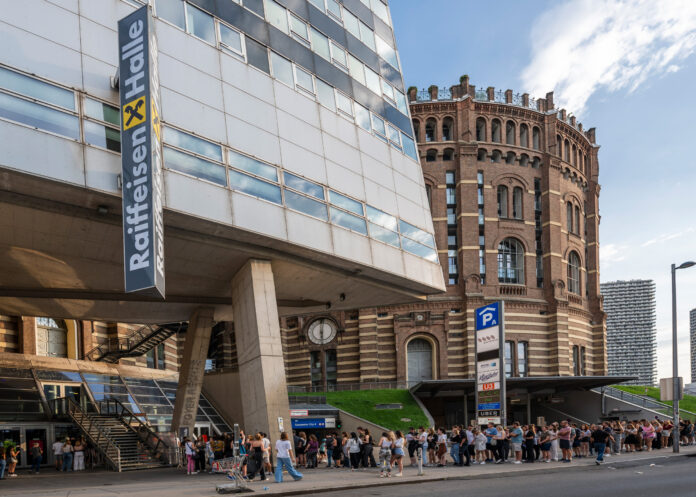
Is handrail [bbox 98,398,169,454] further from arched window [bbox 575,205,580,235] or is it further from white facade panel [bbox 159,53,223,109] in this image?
arched window [bbox 575,205,580,235]

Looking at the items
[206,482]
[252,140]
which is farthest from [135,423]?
[252,140]

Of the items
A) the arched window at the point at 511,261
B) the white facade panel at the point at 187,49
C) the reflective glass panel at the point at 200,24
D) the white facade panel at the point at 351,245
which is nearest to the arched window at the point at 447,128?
the arched window at the point at 511,261

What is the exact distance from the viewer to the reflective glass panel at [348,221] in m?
27.3

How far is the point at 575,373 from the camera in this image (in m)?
67.1

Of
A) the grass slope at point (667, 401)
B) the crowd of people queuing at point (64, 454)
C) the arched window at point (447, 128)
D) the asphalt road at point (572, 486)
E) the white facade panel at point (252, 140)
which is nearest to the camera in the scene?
the asphalt road at point (572, 486)

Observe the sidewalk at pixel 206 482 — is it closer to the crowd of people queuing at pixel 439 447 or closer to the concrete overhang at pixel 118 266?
the crowd of people queuing at pixel 439 447

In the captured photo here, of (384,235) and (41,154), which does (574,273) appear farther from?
(41,154)

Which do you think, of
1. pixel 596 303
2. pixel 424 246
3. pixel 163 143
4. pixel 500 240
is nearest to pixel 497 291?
pixel 500 240

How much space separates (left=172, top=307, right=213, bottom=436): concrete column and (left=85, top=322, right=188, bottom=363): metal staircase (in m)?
7.13

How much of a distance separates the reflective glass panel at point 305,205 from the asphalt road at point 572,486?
10151 millimetres

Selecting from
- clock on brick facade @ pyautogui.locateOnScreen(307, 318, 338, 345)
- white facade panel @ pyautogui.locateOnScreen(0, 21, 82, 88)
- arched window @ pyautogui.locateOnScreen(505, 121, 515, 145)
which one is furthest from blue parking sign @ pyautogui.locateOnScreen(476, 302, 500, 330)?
arched window @ pyautogui.locateOnScreen(505, 121, 515, 145)

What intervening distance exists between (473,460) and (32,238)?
788 inches

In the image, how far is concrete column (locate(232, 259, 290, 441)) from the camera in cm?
2555

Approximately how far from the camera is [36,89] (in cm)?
1878
